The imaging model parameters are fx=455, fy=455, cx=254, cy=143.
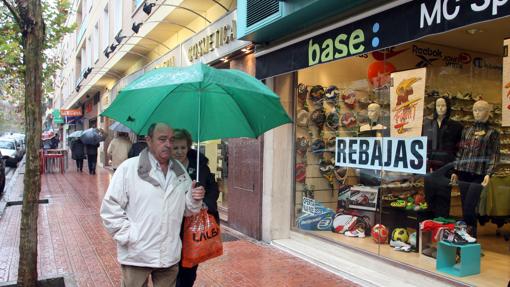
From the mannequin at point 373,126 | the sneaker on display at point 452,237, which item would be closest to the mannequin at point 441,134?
the mannequin at point 373,126

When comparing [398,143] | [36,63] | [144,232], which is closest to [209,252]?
[144,232]

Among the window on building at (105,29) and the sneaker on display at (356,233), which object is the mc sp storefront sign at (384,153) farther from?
the window on building at (105,29)

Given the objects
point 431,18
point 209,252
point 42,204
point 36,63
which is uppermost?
point 431,18

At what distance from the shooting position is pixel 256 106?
3.65 meters

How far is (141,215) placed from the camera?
9.98ft

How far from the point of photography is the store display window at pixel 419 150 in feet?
19.1

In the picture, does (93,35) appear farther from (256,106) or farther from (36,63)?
(256,106)

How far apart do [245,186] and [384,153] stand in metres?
2.80

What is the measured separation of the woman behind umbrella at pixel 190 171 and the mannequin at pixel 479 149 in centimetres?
371

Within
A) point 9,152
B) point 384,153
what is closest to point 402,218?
point 384,153

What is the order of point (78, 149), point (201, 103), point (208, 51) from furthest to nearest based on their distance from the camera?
point (78, 149), point (208, 51), point (201, 103)

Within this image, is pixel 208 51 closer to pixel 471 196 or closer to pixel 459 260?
pixel 471 196

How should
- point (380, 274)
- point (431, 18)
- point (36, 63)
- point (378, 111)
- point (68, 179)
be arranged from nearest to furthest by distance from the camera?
point (431, 18), point (36, 63), point (380, 274), point (378, 111), point (68, 179)

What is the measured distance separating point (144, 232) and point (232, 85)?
115 centimetres
